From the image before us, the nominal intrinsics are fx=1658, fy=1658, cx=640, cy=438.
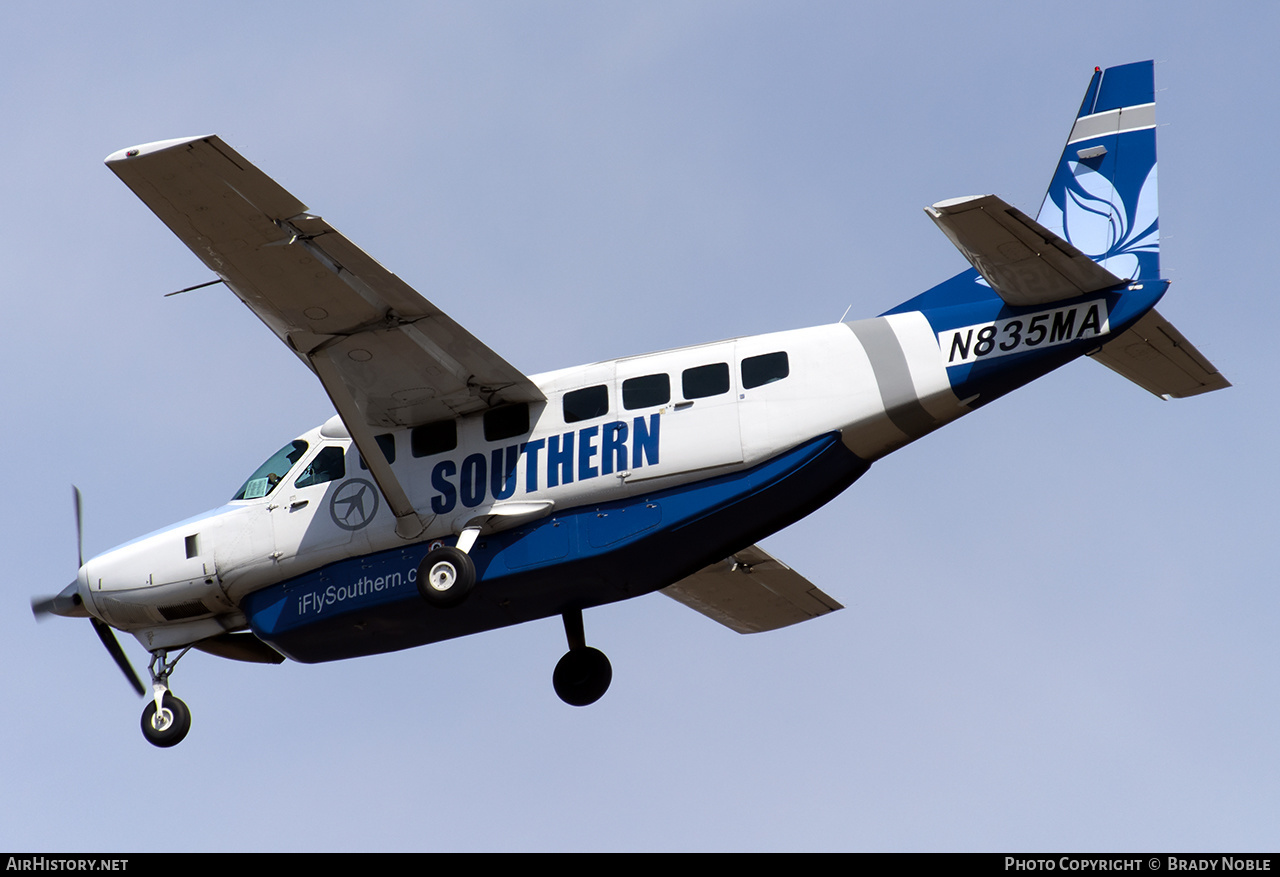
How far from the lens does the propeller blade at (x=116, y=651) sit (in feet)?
83.3

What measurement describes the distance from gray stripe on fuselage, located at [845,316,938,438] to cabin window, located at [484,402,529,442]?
4675mm

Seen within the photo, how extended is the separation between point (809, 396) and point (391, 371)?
5.66 meters

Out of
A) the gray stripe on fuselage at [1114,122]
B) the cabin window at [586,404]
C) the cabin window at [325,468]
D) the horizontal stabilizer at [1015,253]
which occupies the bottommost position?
the cabin window at [325,468]

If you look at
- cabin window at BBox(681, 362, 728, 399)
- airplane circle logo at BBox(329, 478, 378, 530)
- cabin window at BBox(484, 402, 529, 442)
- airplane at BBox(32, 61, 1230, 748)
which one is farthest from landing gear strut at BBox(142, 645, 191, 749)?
cabin window at BBox(681, 362, 728, 399)

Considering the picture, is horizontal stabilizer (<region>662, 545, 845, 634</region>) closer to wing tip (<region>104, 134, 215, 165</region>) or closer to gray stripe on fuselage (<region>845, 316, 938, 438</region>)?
gray stripe on fuselage (<region>845, 316, 938, 438</region>)

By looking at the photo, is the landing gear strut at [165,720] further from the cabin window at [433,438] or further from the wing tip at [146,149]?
the wing tip at [146,149]

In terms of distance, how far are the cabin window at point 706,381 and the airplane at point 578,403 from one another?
29mm

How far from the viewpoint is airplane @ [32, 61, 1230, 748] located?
2031cm

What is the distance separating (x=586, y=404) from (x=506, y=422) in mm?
1207

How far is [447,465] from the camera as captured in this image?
74.3ft

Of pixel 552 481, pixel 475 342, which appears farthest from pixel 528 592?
pixel 475 342

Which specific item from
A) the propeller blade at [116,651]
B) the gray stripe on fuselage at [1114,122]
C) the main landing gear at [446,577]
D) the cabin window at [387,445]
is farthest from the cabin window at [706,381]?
the propeller blade at [116,651]

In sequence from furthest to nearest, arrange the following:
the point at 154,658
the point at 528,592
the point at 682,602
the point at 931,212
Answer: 1. the point at 682,602
2. the point at 154,658
3. the point at 528,592
4. the point at 931,212
